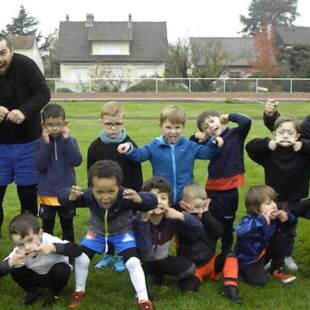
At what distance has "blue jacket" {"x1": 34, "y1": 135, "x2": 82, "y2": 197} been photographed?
4.92 metres

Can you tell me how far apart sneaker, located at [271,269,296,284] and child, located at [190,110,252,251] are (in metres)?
0.53

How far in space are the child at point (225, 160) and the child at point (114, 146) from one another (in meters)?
0.69

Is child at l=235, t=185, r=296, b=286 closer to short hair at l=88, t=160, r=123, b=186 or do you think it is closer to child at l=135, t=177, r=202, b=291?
child at l=135, t=177, r=202, b=291

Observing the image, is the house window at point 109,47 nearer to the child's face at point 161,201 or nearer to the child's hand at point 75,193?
the child's face at point 161,201

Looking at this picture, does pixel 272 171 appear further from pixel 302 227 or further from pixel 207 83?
pixel 207 83

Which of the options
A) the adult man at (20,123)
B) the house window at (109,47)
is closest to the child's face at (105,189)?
the adult man at (20,123)

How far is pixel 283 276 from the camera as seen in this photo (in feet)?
15.9

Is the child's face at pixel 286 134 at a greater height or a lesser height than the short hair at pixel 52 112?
lesser

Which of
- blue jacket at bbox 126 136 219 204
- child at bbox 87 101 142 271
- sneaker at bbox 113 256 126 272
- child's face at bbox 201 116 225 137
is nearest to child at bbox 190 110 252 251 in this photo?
child's face at bbox 201 116 225 137

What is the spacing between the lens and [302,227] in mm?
6391

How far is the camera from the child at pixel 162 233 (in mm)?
A: 4453

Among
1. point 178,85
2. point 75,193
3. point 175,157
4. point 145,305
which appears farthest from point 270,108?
point 178,85

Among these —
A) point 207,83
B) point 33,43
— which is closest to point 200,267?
point 207,83

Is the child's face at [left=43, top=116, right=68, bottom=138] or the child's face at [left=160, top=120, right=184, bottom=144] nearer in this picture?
the child's face at [left=43, top=116, right=68, bottom=138]
